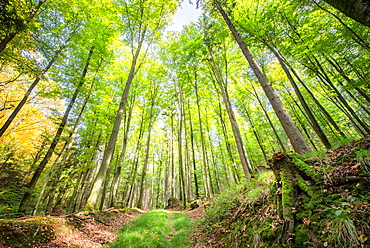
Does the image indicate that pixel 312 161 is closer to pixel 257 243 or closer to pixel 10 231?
pixel 257 243

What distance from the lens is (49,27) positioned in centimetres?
800

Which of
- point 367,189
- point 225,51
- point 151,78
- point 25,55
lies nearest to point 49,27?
point 25,55

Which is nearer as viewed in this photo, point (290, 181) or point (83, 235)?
point (290, 181)

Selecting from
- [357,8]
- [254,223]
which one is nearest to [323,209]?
[254,223]

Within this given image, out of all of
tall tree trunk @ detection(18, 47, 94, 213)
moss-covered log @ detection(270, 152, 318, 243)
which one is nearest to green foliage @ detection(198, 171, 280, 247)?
moss-covered log @ detection(270, 152, 318, 243)

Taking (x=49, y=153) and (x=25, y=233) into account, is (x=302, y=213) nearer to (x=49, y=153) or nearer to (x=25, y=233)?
(x=25, y=233)

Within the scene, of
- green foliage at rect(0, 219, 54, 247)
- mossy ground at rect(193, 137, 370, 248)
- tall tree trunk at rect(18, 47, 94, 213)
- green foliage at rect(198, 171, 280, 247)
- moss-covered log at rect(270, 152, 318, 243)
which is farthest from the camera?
tall tree trunk at rect(18, 47, 94, 213)

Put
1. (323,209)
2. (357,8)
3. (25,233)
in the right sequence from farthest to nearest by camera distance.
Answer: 1. (25,233)
2. (323,209)
3. (357,8)

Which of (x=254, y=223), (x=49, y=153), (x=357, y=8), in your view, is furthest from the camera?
(x=49, y=153)

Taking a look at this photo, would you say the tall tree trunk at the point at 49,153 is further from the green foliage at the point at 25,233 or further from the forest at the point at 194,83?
the green foliage at the point at 25,233

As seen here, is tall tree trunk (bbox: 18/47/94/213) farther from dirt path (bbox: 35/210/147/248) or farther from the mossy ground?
the mossy ground

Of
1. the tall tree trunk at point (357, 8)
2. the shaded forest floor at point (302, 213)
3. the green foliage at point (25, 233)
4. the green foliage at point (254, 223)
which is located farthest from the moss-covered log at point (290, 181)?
the green foliage at point (25, 233)

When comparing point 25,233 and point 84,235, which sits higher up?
point 25,233

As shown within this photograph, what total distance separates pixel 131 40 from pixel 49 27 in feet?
14.3
